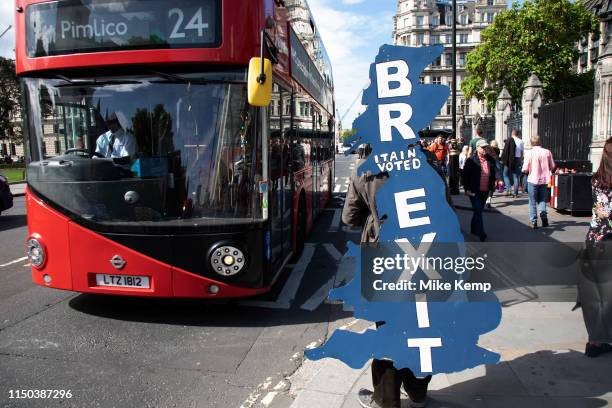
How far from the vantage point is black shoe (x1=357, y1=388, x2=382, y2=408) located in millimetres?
3295

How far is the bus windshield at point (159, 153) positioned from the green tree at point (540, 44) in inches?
1700

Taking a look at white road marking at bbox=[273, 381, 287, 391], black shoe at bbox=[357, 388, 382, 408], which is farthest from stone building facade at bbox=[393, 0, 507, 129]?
black shoe at bbox=[357, 388, 382, 408]

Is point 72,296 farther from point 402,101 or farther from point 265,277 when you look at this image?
point 402,101

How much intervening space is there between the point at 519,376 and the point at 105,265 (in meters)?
3.84

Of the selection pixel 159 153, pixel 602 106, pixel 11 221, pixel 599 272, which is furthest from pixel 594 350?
pixel 11 221

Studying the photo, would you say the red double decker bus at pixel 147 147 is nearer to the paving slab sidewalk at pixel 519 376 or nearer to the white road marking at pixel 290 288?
the white road marking at pixel 290 288

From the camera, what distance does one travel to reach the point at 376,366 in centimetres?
330

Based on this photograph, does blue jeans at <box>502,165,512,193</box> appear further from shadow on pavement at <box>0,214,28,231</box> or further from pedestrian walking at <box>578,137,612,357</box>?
shadow on pavement at <box>0,214,28,231</box>

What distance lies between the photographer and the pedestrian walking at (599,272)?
4141 mm

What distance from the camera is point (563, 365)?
394cm

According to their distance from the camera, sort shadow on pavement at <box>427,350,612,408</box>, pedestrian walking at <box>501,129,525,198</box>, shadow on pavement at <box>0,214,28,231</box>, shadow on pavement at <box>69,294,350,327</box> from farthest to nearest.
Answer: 1. pedestrian walking at <box>501,129,525,198</box>
2. shadow on pavement at <box>0,214,28,231</box>
3. shadow on pavement at <box>69,294,350,327</box>
4. shadow on pavement at <box>427,350,612,408</box>

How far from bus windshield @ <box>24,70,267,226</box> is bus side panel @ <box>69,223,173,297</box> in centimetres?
22

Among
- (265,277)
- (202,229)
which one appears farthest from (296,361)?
(202,229)

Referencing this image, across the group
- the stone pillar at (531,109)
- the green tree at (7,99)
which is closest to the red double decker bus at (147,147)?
the stone pillar at (531,109)
